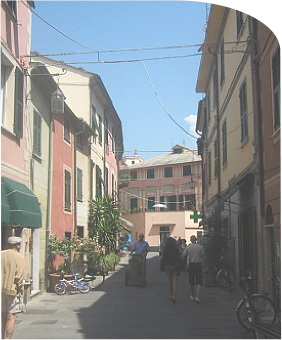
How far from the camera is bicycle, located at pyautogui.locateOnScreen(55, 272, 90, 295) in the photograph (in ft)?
45.8

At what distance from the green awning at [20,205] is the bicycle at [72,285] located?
3112 mm

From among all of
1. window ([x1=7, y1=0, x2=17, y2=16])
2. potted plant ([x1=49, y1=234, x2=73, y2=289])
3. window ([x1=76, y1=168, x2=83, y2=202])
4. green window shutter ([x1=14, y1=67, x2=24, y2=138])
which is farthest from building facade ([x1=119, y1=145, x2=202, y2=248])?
window ([x1=7, y1=0, x2=17, y2=16])

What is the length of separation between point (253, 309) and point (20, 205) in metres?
5.09

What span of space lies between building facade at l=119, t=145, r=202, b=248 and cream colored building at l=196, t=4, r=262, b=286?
777cm

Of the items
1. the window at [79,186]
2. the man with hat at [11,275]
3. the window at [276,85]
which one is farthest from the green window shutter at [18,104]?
the window at [79,186]

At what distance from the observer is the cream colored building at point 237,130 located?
39.5 ft

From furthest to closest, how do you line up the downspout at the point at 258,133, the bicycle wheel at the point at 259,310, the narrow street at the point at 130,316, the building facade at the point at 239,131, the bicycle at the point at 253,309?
the building facade at the point at 239,131 < the downspout at the point at 258,133 < the narrow street at the point at 130,316 < the bicycle wheel at the point at 259,310 < the bicycle at the point at 253,309

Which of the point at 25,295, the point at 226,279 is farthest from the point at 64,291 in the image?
the point at 226,279

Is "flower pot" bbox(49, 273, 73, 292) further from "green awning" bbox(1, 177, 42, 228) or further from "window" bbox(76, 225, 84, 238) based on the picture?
"window" bbox(76, 225, 84, 238)

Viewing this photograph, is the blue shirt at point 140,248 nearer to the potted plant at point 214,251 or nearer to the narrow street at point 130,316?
the narrow street at point 130,316

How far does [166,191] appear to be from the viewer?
34781 mm

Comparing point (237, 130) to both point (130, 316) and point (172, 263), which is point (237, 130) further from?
point (130, 316)

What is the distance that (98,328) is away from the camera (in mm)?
8891

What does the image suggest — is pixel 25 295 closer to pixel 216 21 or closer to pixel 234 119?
pixel 234 119
